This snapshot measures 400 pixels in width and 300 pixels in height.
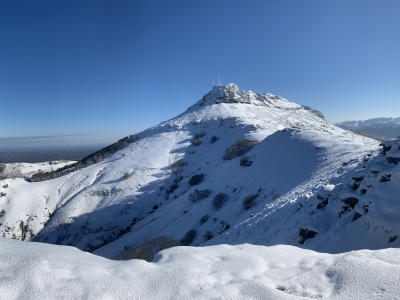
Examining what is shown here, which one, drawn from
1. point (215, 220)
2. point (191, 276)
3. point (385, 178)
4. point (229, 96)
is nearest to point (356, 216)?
point (385, 178)

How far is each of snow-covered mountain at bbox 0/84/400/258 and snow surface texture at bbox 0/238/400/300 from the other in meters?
4.34

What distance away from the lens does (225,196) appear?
3256cm

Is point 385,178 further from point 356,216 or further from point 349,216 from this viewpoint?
point 349,216

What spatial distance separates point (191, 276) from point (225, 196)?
2826cm

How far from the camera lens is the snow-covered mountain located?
1067cm

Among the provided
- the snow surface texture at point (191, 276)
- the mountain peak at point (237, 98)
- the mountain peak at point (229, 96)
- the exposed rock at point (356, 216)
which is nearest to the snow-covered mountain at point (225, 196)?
the exposed rock at point (356, 216)

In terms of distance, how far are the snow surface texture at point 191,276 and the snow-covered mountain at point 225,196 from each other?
4.34 m

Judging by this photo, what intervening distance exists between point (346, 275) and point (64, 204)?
56.1 meters

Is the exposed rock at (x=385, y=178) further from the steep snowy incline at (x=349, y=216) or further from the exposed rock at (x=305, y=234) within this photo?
the exposed rock at (x=305, y=234)

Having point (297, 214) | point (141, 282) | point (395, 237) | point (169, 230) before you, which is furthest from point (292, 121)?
point (141, 282)

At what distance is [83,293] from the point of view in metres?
3.83

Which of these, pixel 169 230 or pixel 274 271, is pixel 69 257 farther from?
pixel 169 230

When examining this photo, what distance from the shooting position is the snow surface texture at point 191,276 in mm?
3902

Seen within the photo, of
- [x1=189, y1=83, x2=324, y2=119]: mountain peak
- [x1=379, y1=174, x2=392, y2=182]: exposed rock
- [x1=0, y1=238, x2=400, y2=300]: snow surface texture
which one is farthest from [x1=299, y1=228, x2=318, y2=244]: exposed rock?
[x1=189, y1=83, x2=324, y2=119]: mountain peak
